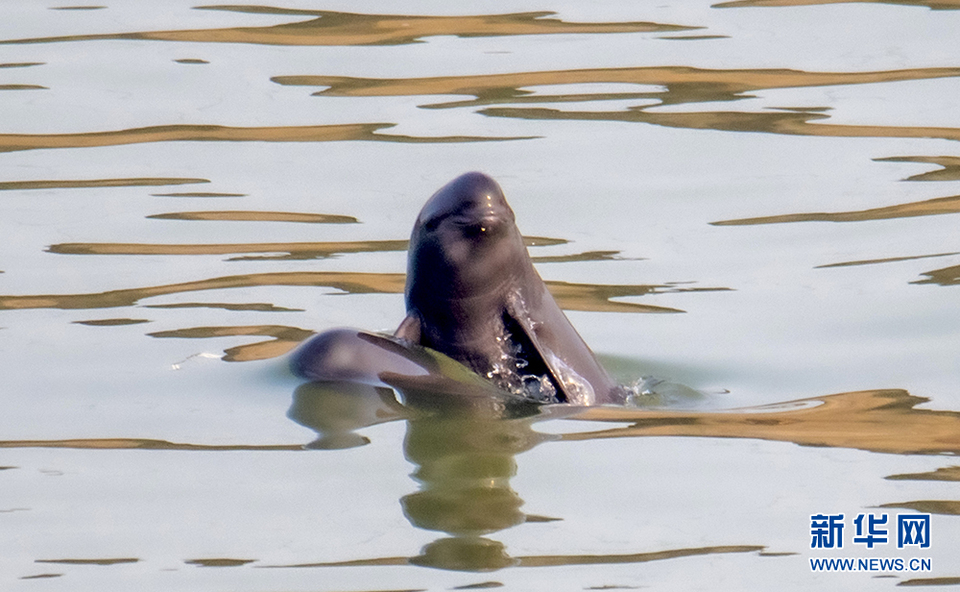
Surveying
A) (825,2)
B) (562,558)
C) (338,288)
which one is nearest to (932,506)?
(562,558)

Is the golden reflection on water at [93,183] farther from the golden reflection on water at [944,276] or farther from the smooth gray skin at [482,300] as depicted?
the golden reflection on water at [944,276]

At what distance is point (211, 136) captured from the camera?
337 inches

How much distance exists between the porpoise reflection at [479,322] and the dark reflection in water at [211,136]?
10.1 feet

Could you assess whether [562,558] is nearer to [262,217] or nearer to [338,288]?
[338,288]

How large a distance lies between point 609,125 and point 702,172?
2.49 ft

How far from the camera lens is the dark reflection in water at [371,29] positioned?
9914 millimetres

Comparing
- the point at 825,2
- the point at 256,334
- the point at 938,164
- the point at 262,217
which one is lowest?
the point at 256,334

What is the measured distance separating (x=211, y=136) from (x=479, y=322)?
3.59 meters

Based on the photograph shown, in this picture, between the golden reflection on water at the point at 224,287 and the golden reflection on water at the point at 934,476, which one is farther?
the golden reflection on water at the point at 224,287

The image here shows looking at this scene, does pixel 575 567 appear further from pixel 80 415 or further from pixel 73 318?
pixel 73 318

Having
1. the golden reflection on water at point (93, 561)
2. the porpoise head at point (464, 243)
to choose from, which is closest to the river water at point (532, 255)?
the golden reflection on water at point (93, 561)

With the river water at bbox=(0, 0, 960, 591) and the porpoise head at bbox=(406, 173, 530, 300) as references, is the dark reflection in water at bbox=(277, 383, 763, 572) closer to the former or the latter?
the river water at bbox=(0, 0, 960, 591)

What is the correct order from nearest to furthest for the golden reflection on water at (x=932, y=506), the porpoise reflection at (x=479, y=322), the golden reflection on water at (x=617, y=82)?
the golden reflection on water at (x=932, y=506)
the porpoise reflection at (x=479, y=322)
the golden reflection on water at (x=617, y=82)

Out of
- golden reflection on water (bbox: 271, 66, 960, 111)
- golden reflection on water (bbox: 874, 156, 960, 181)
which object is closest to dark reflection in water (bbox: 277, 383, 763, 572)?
golden reflection on water (bbox: 874, 156, 960, 181)
